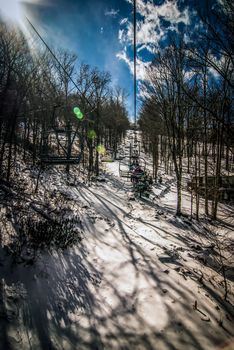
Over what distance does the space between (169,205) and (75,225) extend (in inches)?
314

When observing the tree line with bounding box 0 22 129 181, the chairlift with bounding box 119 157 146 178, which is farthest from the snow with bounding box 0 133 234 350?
the chairlift with bounding box 119 157 146 178

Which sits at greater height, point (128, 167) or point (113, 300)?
point (128, 167)

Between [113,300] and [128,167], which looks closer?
[113,300]

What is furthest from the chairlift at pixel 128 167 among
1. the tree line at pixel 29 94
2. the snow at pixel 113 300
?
the snow at pixel 113 300

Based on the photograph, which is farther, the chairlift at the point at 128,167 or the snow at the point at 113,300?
the chairlift at the point at 128,167

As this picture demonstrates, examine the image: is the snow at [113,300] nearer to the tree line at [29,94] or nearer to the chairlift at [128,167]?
the tree line at [29,94]

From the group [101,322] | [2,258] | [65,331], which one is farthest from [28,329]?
[2,258]

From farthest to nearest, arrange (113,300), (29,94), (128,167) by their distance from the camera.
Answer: (128,167) → (29,94) → (113,300)

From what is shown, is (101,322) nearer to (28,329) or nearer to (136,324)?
(136,324)

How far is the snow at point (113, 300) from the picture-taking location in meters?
3.10

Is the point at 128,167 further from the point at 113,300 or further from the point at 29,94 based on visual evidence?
the point at 113,300

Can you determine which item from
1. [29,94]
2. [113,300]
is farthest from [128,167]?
[113,300]

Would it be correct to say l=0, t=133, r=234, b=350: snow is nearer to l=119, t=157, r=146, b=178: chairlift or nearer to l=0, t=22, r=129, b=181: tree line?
l=0, t=22, r=129, b=181: tree line

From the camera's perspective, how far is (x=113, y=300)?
398 centimetres
